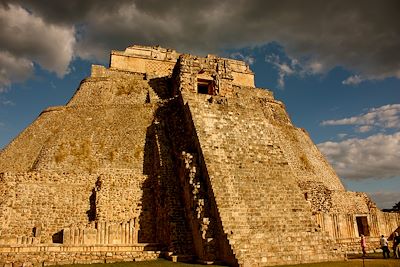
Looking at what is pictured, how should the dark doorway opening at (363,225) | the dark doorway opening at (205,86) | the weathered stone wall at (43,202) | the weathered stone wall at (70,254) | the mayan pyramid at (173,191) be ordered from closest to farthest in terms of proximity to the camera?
the weathered stone wall at (70,254)
the mayan pyramid at (173,191)
the weathered stone wall at (43,202)
the dark doorway opening at (363,225)
the dark doorway opening at (205,86)

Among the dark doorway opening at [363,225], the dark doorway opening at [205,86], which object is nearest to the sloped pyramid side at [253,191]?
the dark doorway opening at [205,86]

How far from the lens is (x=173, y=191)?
15.5 meters

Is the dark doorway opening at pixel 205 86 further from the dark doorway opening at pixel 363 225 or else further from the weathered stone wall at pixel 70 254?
the weathered stone wall at pixel 70 254

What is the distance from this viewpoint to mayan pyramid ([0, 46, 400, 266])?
1246 cm

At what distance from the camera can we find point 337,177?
93.8 feet

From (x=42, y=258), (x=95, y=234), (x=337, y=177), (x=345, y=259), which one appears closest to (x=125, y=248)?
(x=95, y=234)

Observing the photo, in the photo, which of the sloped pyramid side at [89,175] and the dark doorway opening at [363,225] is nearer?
the sloped pyramid side at [89,175]

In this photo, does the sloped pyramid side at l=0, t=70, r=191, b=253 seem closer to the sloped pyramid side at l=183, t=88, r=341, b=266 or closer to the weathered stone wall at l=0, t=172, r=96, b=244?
the weathered stone wall at l=0, t=172, r=96, b=244

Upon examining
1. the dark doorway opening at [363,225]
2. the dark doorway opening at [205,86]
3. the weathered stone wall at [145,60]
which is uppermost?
the weathered stone wall at [145,60]

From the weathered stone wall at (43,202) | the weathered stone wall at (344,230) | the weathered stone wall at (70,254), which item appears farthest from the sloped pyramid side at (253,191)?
the weathered stone wall at (43,202)

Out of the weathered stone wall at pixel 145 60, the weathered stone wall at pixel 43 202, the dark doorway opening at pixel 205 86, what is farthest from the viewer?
the weathered stone wall at pixel 145 60

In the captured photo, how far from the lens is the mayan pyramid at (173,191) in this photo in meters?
12.5

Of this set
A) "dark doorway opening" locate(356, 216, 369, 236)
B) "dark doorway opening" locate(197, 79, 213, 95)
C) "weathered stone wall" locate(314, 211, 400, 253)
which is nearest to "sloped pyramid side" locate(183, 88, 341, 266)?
"weathered stone wall" locate(314, 211, 400, 253)

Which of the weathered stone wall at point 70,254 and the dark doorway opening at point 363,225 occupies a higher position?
the dark doorway opening at point 363,225
